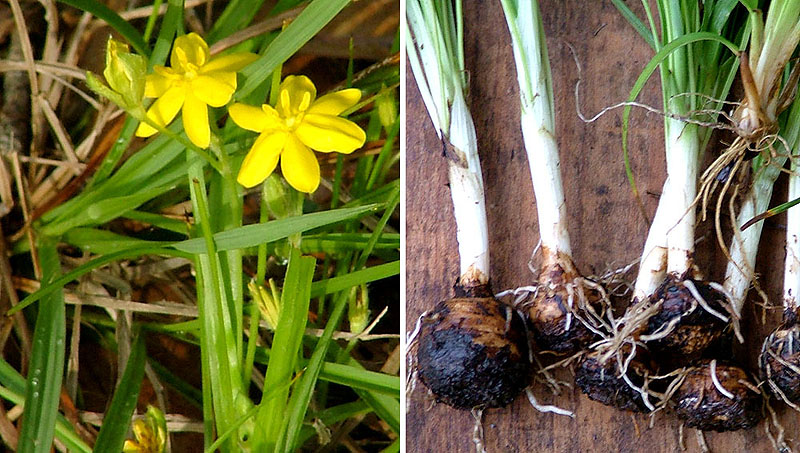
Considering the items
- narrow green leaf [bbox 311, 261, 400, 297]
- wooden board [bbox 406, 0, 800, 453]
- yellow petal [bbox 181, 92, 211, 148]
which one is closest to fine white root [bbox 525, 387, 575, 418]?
wooden board [bbox 406, 0, 800, 453]

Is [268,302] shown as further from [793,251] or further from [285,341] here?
[793,251]

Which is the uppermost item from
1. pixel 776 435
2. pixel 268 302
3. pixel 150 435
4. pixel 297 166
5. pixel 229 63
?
pixel 229 63

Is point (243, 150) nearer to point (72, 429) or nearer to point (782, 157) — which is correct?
point (72, 429)

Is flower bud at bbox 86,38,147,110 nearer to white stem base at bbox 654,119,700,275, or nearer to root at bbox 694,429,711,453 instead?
white stem base at bbox 654,119,700,275

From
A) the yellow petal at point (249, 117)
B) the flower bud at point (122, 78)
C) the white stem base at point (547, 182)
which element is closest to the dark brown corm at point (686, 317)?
the white stem base at point (547, 182)

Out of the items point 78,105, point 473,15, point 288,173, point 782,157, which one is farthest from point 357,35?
point 782,157

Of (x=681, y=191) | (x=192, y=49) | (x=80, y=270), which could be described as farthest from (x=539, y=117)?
(x=80, y=270)

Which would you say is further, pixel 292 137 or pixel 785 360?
pixel 785 360
